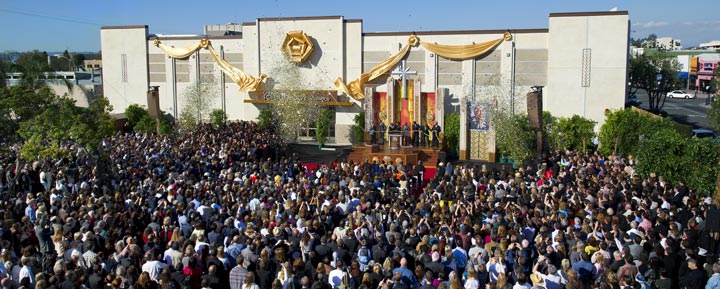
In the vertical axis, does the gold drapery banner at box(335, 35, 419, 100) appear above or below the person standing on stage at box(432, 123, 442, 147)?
above

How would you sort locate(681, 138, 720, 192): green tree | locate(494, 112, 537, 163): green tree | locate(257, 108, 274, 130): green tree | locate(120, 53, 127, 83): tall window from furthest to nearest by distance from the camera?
1. locate(120, 53, 127, 83): tall window
2. locate(257, 108, 274, 130): green tree
3. locate(494, 112, 537, 163): green tree
4. locate(681, 138, 720, 192): green tree

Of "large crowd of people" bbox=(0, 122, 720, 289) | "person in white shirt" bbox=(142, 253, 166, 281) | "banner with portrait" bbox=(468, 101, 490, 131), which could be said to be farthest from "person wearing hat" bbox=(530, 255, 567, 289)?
Answer: "banner with portrait" bbox=(468, 101, 490, 131)

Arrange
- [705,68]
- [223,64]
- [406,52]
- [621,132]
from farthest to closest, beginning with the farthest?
[705,68] → [223,64] → [406,52] → [621,132]

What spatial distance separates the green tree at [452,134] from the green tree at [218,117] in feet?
41.7

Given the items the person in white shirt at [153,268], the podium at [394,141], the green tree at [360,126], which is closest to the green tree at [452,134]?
the podium at [394,141]

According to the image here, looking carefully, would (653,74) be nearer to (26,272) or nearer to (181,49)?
(181,49)

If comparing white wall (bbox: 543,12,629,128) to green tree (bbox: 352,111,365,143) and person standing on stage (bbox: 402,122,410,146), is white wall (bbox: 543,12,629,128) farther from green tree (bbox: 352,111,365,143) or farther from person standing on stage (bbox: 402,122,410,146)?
green tree (bbox: 352,111,365,143)

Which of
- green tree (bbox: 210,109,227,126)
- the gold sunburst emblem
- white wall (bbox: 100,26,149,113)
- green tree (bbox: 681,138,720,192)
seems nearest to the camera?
→ green tree (bbox: 681,138,720,192)

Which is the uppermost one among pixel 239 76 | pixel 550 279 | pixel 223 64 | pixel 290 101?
pixel 223 64

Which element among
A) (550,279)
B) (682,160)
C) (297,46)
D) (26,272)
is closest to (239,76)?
(297,46)

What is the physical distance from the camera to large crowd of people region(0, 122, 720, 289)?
964cm

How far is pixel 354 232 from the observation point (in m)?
11.9

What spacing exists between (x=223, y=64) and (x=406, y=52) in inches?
416

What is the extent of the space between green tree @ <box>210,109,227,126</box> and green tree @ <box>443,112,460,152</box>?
41.7 ft
